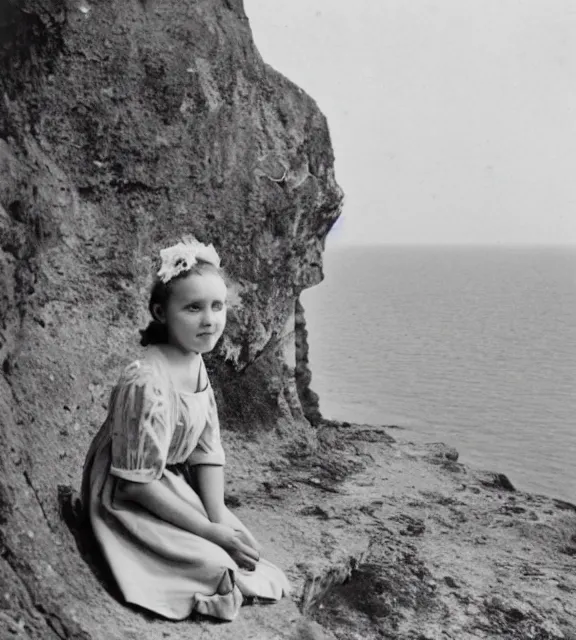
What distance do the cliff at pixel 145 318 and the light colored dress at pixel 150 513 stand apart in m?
0.12

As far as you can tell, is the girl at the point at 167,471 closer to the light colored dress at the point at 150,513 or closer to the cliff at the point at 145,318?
the light colored dress at the point at 150,513

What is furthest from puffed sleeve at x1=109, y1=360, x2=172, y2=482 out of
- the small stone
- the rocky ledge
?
the small stone

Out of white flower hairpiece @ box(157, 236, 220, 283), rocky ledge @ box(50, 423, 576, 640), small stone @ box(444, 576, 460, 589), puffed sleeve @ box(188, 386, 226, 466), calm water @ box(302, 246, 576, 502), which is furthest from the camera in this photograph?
calm water @ box(302, 246, 576, 502)

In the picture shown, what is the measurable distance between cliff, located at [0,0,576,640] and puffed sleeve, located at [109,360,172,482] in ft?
1.57

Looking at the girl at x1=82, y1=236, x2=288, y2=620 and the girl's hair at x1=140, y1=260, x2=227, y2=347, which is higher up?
the girl's hair at x1=140, y1=260, x2=227, y2=347

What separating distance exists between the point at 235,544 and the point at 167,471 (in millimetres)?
460

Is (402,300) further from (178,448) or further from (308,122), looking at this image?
(178,448)

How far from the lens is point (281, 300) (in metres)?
8.71

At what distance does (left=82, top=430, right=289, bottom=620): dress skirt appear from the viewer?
4.09m

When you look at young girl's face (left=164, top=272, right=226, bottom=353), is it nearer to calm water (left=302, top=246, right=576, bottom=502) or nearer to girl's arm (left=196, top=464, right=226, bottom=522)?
girl's arm (left=196, top=464, right=226, bottom=522)

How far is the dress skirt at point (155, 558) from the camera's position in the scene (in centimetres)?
409

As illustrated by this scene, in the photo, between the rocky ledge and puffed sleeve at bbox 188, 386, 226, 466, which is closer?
puffed sleeve at bbox 188, 386, 226, 466

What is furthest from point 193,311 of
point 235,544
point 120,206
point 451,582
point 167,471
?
point 120,206

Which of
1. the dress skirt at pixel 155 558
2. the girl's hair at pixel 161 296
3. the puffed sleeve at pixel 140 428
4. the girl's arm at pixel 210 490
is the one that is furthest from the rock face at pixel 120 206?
the girl's hair at pixel 161 296
